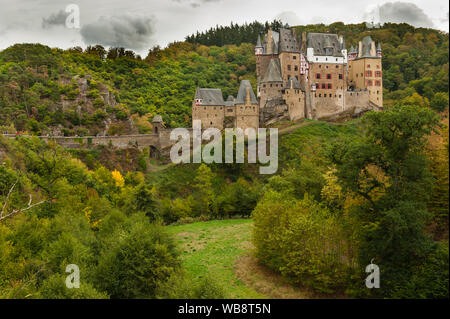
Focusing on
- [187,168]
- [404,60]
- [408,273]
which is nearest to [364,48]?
[404,60]

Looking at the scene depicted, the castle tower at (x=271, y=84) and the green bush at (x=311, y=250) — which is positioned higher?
the castle tower at (x=271, y=84)

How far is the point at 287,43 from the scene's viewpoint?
65.4 metres

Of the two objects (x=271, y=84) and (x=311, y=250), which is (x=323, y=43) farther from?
(x=311, y=250)

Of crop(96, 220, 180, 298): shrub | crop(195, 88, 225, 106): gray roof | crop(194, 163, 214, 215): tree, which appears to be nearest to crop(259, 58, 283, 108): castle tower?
crop(195, 88, 225, 106): gray roof

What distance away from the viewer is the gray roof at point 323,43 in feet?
217

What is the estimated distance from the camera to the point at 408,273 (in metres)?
17.4

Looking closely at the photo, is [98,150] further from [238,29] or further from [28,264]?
[238,29]

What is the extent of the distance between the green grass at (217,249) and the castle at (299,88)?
25.3 metres

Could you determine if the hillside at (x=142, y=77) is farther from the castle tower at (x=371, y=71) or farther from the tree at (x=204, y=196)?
the tree at (x=204, y=196)

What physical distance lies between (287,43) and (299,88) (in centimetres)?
856

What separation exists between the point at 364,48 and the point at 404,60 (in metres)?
31.3

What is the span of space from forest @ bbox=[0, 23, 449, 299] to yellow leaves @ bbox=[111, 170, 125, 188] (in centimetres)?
18

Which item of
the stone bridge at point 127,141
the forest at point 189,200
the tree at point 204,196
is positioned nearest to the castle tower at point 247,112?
the forest at point 189,200

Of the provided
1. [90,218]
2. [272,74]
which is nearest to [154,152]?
[272,74]
